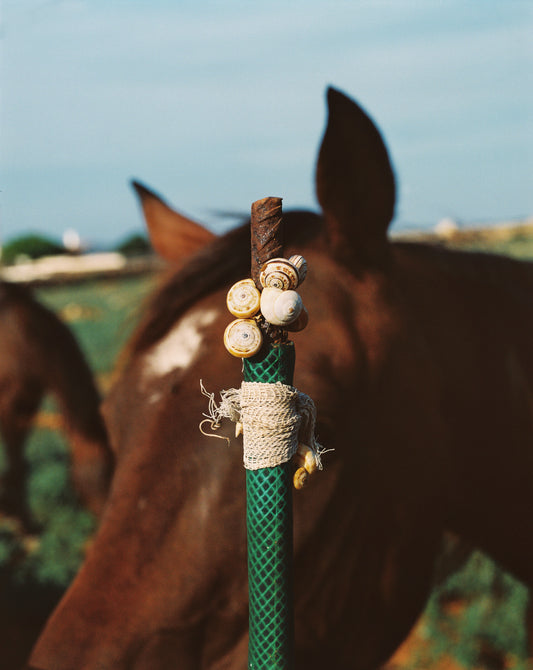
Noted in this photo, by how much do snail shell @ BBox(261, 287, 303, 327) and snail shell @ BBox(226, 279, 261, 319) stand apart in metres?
0.01

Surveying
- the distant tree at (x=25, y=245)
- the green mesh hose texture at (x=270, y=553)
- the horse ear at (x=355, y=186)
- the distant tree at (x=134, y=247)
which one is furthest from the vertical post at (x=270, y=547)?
the distant tree at (x=134, y=247)

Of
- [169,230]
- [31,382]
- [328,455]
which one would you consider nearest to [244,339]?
[328,455]

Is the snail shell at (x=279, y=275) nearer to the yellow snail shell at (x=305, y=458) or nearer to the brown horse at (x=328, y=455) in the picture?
the yellow snail shell at (x=305, y=458)

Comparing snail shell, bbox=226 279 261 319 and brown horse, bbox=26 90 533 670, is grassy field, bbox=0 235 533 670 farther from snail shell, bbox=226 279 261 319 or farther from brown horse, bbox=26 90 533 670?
snail shell, bbox=226 279 261 319

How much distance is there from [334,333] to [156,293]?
0.45 meters

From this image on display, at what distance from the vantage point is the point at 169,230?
2.08m

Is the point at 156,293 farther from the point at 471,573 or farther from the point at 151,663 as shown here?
the point at 471,573

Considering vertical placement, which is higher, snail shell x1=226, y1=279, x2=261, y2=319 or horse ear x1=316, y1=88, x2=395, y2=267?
horse ear x1=316, y1=88, x2=395, y2=267

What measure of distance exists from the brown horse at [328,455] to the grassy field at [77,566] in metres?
0.54

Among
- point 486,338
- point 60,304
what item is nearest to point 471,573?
point 486,338

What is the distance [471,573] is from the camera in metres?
4.23

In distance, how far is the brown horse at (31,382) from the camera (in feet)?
15.8

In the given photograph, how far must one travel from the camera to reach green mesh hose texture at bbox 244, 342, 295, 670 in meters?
0.84

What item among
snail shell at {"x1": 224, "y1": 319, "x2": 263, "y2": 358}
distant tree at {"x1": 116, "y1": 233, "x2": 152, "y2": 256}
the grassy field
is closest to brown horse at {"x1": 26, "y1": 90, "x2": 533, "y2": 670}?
snail shell at {"x1": 224, "y1": 319, "x2": 263, "y2": 358}
